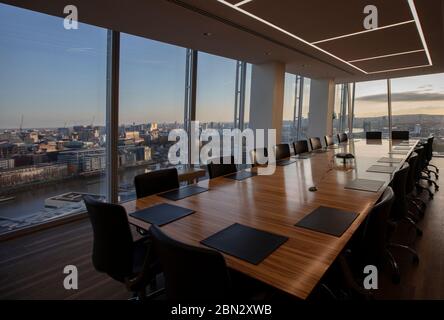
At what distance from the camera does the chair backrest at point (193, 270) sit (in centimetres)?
94

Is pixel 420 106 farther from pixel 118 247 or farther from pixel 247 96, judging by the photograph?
pixel 118 247

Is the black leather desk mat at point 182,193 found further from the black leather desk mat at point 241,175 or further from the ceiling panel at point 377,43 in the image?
the ceiling panel at point 377,43

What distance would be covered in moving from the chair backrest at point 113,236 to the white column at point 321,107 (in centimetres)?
801

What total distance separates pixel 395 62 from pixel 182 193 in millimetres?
6159

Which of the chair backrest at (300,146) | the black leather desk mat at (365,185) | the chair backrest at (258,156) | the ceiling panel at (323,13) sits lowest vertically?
the black leather desk mat at (365,185)

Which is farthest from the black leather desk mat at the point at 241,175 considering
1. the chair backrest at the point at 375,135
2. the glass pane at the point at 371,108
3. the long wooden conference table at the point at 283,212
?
the glass pane at the point at 371,108

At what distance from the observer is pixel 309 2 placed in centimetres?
290

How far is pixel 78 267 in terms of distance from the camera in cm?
247

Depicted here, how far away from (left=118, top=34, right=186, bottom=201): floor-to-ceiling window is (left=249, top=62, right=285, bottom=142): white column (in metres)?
1.93

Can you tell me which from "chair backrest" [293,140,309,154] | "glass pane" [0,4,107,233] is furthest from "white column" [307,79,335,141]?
"glass pane" [0,4,107,233]

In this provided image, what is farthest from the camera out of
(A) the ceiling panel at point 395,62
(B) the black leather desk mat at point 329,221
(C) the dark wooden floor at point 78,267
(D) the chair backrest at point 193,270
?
(A) the ceiling panel at point 395,62

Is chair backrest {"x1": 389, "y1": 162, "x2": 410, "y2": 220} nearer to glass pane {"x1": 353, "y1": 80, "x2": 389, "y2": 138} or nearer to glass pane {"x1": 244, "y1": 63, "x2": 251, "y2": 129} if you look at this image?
glass pane {"x1": 244, "y1": 63, "x2": 251, "y2": 129}
